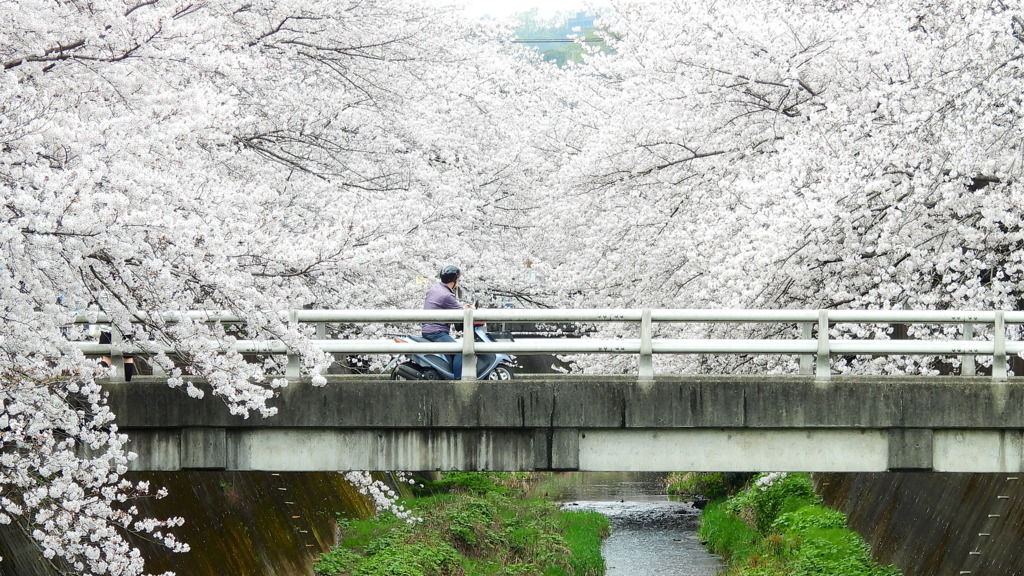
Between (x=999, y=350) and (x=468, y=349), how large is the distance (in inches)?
180

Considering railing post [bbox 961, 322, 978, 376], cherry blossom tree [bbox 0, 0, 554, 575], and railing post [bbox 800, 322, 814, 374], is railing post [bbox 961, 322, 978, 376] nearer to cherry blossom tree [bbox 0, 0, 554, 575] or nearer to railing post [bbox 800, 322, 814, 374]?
railing post [bbox 800, 322, 814, 374]

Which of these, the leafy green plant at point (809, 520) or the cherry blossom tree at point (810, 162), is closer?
the cherry blossom tree at point (810, 162)

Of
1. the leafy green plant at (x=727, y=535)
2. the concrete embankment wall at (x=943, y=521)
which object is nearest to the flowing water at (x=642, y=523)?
the leafy green plant at (x=727, y=535)

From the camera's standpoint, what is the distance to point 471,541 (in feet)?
66.5

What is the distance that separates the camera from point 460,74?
1922 cm

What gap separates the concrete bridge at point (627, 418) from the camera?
382 inches

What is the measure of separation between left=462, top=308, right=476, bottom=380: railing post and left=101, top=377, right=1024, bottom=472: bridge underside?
125 millimetres

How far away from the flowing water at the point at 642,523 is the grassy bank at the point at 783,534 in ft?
1.57

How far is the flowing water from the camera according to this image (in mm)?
21219

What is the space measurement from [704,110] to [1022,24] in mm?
5139

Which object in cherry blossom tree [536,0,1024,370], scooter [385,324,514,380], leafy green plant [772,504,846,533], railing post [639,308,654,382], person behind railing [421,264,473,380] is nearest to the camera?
railing post [639,308,654,382]

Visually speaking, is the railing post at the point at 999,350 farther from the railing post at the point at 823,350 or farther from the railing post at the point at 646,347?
the railing post at the point at 646,347

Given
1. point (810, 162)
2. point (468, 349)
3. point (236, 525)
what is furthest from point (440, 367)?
point (236, 525)

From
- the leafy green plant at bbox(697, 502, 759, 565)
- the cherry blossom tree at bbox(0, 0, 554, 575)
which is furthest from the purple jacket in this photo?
the leafy green plant at bbox(697, 502, 759, 565)
